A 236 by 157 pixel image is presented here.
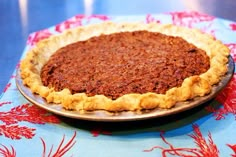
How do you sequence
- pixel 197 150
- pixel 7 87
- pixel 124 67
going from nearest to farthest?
pixel 197 150
pixel 124 67
pixel 7 87

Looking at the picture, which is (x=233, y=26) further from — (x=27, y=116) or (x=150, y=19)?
(x=27, y=116)

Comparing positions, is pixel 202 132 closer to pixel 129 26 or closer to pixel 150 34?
pixel 150 34

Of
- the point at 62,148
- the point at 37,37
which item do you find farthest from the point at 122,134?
the point at 37,37

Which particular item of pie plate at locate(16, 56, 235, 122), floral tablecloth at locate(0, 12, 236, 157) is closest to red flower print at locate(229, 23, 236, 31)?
floral tablecloth at locate(0, 12, 236, 157)

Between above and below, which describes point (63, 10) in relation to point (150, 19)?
below

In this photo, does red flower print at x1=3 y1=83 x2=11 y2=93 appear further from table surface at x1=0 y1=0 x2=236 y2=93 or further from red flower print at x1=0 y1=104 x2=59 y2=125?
table surface at x1=0 y1=0 x2=236 y2=93
